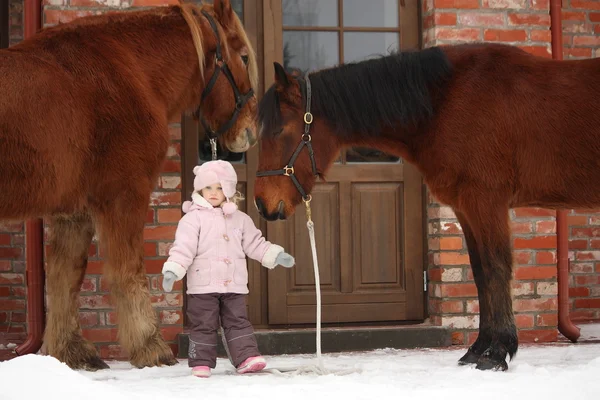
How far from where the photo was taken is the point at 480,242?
413cm

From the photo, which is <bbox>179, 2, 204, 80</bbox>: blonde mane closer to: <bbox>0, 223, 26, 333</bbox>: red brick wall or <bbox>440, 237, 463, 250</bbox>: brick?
<bbox>440, 237, 463, 250</bbox>: brick

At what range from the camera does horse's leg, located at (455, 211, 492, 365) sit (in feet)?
13.8

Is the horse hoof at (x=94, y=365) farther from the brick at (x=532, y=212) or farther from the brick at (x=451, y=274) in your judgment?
the brick at (x=532, y=212)

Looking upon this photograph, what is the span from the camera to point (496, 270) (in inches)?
161

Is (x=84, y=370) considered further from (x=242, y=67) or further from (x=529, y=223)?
(x=529, y=223)

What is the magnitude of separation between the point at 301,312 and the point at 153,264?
1.03 meters

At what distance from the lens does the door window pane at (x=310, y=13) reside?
5484 mm

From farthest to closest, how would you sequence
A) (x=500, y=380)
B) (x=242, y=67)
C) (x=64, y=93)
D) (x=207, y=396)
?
1. (x=242, y=67)
2. (x=64, y=93)
3. (x=500, y=380)
4. (x=207, y=396)

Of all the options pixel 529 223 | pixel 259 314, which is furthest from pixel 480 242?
pixel 259 314

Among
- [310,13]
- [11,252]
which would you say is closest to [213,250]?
[310,13]

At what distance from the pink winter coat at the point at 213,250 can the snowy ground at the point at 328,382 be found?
446 mm

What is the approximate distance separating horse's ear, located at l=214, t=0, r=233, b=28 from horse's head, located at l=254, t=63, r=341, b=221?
580 millimetres

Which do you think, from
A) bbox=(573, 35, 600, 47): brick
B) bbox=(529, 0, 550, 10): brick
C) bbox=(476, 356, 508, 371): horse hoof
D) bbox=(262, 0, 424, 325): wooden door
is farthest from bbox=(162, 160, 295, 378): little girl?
bbox=(573, 35, 600, 47): brick

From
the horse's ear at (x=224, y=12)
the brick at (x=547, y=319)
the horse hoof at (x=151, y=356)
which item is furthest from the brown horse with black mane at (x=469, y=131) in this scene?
the brick at (x=547, y=319)
